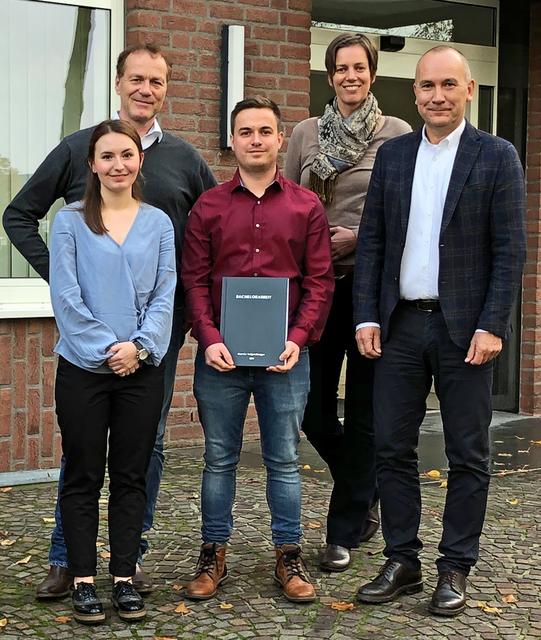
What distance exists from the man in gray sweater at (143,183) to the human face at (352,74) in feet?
2.29

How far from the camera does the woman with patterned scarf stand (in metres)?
4.88

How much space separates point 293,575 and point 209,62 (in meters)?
3.78

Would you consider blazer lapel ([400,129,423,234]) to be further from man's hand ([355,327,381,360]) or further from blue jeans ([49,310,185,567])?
blue jeans ([49,310,185,567])

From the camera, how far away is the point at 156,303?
437cm

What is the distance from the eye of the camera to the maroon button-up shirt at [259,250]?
4.54 meters

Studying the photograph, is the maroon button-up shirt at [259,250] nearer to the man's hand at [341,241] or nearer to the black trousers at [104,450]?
the man's hand at [341,241]

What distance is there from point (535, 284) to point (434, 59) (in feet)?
15.4

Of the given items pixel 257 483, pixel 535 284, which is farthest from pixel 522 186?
pixel 535 284

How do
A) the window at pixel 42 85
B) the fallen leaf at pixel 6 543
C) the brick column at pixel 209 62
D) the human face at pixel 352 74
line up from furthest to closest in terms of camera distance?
1. the brick column at pixel 209 62
2. the window at pixel 42 85
3. the fallen leaf at pixel 6 543
4. the human face at pixel 352 74

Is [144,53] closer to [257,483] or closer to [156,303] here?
[156,303]

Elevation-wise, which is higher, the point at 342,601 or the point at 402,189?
the point at 402,189

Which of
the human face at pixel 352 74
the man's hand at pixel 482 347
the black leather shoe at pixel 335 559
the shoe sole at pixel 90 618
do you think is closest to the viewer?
the shoe sole at pixel 90 618

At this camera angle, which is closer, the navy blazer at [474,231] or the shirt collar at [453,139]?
the navy blazer at [474,231]

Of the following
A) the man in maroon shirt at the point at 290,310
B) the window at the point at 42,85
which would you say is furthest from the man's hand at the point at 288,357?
the window at the point at 42,85
